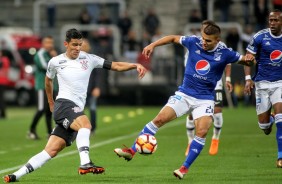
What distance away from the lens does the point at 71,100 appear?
44.0 ft

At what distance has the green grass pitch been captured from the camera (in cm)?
1367

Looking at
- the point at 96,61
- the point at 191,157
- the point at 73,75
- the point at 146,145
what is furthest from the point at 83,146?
the point at 191,157

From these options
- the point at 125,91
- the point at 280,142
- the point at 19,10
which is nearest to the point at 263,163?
the point at 280,142

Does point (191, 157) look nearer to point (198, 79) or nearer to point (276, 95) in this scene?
point (198, 79)

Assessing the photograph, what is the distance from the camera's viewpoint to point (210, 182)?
13070 millimetres

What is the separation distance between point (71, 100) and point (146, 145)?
1.23 meters

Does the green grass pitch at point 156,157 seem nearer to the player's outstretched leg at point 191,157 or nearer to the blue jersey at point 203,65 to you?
the player's outstretched leg at point 191,157

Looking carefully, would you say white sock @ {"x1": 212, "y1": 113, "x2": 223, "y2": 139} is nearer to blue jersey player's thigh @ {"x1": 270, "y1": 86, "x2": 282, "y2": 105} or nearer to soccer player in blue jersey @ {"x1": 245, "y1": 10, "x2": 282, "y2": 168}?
soccer player in blue jersey @ {"x1": 245, "y1": 10, "x2": 282, "y2": 168}

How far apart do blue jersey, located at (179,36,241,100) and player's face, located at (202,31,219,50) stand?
0.13m

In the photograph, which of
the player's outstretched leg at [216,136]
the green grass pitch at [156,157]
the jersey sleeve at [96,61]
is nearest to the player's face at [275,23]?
the green grass pitch at [156,157]

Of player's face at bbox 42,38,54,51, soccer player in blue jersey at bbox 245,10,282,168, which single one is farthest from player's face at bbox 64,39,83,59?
player's face at bbox 42,38,54,51

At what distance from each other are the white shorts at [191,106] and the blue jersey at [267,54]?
6.73 ft

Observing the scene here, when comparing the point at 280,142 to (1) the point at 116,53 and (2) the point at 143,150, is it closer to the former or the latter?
(2) the point at 143,150

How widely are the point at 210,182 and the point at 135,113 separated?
18.5 m
